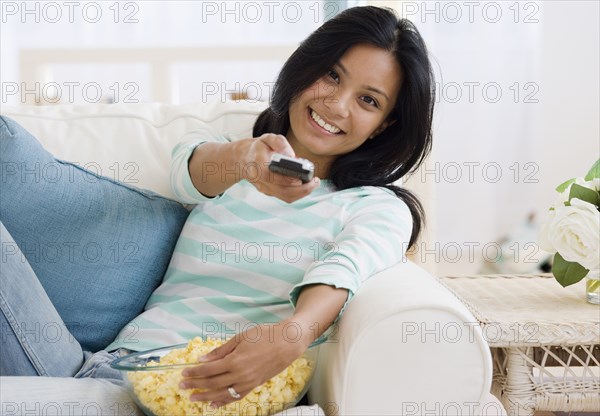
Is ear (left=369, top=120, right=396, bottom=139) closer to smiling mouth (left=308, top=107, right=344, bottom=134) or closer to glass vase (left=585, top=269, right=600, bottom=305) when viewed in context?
smiling mouth (left=308, top=107, right=344, bottom=134)

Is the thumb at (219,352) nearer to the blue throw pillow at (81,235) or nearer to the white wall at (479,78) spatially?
the blue throw pillow at (81,235)

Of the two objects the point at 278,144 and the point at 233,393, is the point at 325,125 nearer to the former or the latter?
the point at 278,144

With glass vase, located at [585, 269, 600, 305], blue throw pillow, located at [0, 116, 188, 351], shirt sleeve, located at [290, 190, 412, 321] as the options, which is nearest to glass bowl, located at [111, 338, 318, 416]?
shirt sleeve, located at [290, 190, 412, 321]

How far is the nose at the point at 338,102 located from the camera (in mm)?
1416

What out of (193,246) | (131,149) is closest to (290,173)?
(193,246)

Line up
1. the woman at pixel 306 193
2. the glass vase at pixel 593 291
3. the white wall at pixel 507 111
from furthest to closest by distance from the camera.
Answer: the white wall at pixel 507 111
the glass vase at pixel 593 291
the woman at pixel 306 193

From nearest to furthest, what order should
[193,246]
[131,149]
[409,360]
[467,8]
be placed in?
[409,360], [193,246], [131,149], [467,8]

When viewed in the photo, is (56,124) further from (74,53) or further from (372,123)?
(74,53)

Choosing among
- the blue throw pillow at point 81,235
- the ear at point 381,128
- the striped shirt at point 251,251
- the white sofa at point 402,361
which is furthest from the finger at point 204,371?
the ear at point 381,128

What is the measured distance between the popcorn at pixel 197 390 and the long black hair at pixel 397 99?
0.48 m

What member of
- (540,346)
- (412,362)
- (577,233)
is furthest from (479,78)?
(412,362)

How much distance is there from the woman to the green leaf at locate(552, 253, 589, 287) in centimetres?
28

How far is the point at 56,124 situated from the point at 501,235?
7.24 ft

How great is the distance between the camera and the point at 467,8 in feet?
10.5
